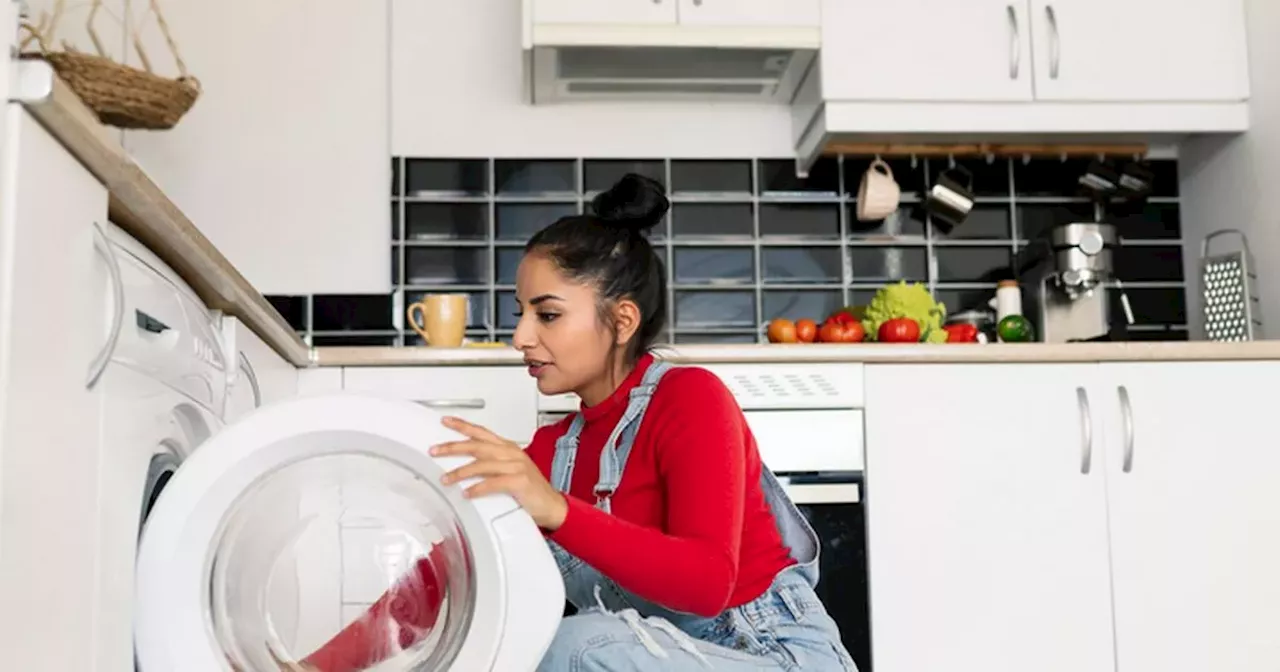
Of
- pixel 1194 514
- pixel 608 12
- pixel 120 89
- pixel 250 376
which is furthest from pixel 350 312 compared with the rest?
pixel 1194 514

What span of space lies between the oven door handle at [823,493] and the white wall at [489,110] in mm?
924

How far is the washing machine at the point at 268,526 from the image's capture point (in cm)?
105

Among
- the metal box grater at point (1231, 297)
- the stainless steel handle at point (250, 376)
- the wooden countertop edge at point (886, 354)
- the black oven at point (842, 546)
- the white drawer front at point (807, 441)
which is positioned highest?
the metal box grater at point (1231, 297)

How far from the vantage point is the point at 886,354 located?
2.38 meters

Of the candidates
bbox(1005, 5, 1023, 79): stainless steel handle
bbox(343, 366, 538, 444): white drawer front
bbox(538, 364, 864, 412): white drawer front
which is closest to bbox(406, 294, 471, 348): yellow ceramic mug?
bbox(343, 366, 538, 444): white drawer front

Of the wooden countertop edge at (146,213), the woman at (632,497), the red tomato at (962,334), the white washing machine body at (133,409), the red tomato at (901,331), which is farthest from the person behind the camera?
the red tomato at (962,334)

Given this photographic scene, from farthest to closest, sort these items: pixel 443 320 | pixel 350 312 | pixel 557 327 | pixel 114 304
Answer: pixel 350 312
pixel 443 320
pixel 557 327
pixel 114 304

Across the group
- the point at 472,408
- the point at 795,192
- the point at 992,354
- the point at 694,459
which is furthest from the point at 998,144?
the point at 694,459

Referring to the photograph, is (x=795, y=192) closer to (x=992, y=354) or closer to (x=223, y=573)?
(x=992, y=354)

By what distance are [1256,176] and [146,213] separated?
2.44 metres

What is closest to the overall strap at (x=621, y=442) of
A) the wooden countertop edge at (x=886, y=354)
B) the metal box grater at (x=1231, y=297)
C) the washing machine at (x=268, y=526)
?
the washing machine at (x=268, y=526)

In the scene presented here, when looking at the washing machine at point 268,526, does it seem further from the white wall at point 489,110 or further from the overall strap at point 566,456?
the white wall at point 489,110

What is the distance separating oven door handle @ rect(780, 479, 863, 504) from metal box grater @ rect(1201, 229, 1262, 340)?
0.97 m

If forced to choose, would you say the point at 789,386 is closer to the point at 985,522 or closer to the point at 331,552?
the point at 985,522
